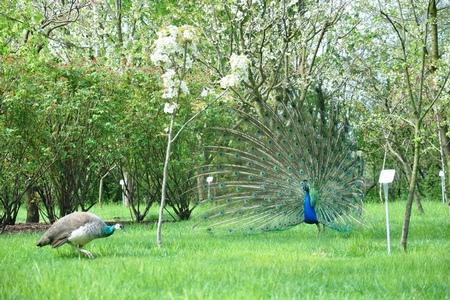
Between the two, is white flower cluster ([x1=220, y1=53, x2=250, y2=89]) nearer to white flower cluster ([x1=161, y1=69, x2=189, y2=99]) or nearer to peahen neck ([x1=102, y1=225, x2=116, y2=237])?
white flower cluster ([x1=161, y1=69, x2=189, y2=99])

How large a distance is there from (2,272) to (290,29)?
38.2 feet

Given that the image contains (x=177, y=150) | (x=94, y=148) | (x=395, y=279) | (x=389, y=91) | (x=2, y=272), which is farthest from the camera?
(x=389, y=91)

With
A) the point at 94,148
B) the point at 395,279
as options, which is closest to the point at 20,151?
the point at 94,148

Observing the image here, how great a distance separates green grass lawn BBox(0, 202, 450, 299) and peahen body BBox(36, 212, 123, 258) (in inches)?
9.8

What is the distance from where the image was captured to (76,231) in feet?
29.6

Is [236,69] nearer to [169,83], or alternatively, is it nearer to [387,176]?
[169,83]

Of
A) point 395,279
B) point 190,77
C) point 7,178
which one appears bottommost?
point 395,279

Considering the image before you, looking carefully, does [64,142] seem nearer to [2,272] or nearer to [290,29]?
[290,29]

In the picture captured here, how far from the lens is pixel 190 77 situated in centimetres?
1939

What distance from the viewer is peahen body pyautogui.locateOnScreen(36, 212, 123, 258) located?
9.03 meters

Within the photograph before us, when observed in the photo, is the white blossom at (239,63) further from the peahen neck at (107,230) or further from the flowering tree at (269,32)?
the flowering tree at (269,32)

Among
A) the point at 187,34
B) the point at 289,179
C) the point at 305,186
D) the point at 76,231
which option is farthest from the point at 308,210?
the point at 76,231

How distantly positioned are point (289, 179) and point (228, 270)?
5.98 metres

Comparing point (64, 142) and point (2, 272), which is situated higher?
point (64, 142)
